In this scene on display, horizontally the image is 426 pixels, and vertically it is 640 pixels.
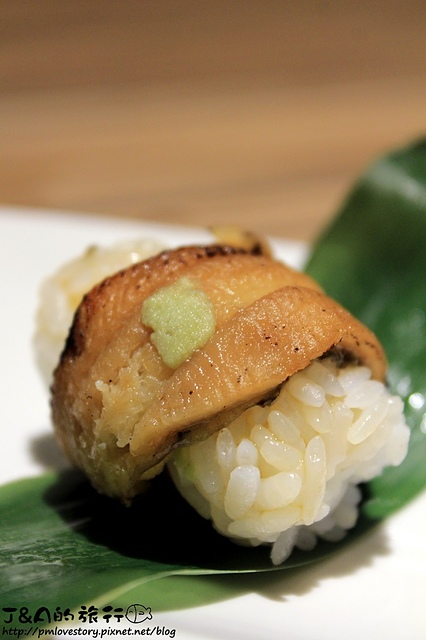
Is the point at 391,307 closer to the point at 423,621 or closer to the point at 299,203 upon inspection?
the point at 423,621

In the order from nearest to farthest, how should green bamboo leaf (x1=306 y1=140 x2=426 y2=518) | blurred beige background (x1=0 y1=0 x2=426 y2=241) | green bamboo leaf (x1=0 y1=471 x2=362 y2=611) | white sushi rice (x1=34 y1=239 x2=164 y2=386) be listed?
1. green bamboo leaf (x1=0 y1=471 x2=362 y2=611)
2. white sushi rice (x1=34 y1=239 x2=164 y2=386)
3. green bamboo leaf (x1=306 y1=140 x2=426 y2=518)
4. blurred beige background (x1=0 y1=0 x2=426 y2=241)

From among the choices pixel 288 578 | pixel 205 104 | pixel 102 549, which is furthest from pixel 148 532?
pixel 205 104

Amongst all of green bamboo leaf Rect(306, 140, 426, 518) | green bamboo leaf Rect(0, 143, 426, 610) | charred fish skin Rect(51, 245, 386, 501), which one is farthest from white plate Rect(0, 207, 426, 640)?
green bamboo leaf Rect(306, 140, 426, 518)

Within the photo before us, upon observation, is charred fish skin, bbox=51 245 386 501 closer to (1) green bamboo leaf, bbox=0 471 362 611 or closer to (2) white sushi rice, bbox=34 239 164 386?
(1) green bamboo leaf, bbox=0 471 362 611

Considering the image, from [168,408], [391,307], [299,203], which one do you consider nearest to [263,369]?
[168,408]

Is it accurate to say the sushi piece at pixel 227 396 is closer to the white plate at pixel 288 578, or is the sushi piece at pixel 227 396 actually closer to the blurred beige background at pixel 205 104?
the white plate at pixel 288 578

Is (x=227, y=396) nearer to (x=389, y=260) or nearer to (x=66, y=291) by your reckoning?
(x=66, y=291)
